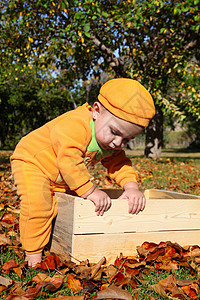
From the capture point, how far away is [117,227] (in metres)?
2.04

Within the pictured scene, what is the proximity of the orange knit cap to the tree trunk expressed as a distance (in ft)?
30.1

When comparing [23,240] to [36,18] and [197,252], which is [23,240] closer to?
[197,252]

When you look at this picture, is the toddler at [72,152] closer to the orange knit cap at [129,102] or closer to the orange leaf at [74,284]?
the orange knit cap at [129,102]

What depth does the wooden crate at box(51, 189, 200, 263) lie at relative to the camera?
1931 millimetres

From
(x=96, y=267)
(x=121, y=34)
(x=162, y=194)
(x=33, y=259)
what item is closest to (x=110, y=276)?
(x=96, y=267)

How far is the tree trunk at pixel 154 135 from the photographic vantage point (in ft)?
36.5

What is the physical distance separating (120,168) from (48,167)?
731mm

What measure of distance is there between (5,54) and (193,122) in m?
20.2

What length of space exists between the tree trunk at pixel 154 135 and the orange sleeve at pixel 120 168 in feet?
28.4

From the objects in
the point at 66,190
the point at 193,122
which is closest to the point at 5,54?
the point at 66,190

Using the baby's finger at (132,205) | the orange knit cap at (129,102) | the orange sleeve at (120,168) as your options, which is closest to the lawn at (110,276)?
the baby's finger at (132,205)

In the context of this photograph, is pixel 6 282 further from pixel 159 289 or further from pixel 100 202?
pixel 159 289

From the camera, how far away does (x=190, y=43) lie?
9539 mm

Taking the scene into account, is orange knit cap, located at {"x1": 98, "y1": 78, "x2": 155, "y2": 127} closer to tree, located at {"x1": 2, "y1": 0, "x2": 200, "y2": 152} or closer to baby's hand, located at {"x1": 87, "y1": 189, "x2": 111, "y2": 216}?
baby's hand, located at {"x1": 87, "y1": 189, "x2": 111, "y2": 216}
